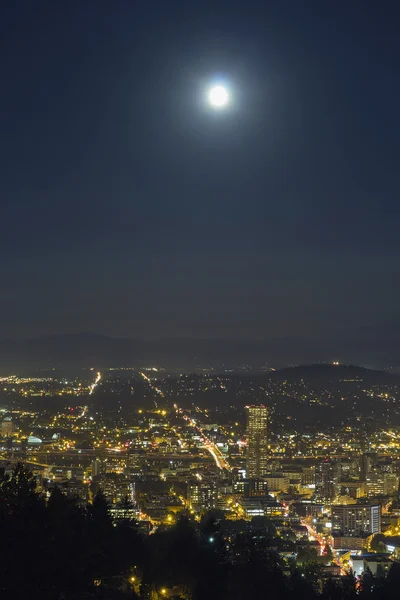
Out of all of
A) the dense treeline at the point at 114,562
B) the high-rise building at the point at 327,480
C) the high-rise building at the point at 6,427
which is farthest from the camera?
the high-rise building at the point at 6,427

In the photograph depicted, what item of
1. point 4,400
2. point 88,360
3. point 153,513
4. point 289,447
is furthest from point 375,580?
point 88,360

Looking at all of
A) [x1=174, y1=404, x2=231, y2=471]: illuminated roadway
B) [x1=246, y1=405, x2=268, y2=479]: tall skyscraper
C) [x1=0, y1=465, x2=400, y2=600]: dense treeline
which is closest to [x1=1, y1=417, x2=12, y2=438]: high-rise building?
[x1=174, y1=404, x2=231, y2=471]: illuminated roadway

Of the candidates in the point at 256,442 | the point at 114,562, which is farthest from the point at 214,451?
the point at 114,562

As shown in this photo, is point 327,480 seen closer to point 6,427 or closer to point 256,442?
point 256,442

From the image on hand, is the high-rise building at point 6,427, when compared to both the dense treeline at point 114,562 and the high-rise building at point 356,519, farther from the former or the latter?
the dense treeline at point 114,562

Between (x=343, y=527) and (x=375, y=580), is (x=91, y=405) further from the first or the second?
(x=375, y=580)

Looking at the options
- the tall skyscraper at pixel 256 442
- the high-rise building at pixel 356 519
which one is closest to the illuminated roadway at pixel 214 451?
the tall skyscraper at pixel 256 442

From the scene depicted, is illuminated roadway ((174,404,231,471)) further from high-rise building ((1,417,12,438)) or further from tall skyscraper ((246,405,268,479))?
high-rise building ((1,417,12,438))
